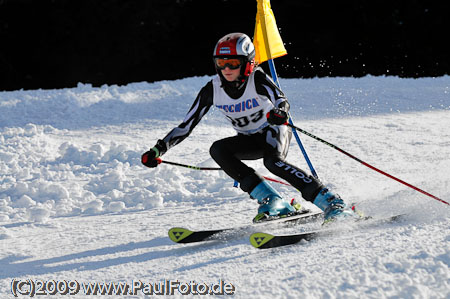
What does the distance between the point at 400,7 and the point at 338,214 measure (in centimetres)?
1457

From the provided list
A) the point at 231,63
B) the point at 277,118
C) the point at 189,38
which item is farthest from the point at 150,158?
the point at 189,38

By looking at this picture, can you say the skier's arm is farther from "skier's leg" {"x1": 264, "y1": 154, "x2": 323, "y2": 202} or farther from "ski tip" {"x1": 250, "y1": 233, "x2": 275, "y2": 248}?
"ski tip" {"x1": 250, "y1": 233, "x2": 275, "y2": 248}

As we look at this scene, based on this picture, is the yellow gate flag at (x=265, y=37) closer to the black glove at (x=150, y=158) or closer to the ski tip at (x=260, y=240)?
the black glove at (x=150, y=158)

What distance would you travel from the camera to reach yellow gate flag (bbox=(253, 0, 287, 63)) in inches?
203

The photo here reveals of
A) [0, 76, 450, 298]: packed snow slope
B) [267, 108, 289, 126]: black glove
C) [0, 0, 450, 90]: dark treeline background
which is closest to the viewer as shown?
[0, 76, 450, 298]: packed snow slope

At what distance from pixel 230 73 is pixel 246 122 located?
37cm

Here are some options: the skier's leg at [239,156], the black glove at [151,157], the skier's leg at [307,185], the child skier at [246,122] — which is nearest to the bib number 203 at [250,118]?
the child skier at [246,122]

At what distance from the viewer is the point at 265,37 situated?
5160 mm

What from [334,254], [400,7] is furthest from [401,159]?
[400,7]

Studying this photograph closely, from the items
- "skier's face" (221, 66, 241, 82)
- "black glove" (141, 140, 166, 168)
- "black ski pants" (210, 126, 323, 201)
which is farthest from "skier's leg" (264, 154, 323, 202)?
"black glove" (141, 140, 166, 168)

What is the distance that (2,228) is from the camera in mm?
4531

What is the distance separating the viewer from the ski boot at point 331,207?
3.74m

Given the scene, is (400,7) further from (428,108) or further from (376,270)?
(376,270)

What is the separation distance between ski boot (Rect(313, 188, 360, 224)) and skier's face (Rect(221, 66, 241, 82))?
97cm
